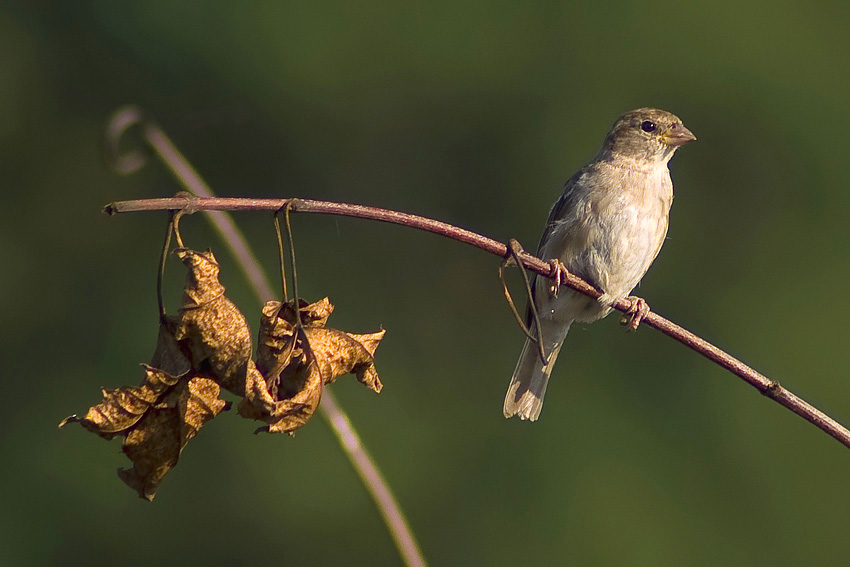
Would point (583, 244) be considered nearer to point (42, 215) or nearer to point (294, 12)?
point (294, 12)

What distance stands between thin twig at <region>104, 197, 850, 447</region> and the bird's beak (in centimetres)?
199

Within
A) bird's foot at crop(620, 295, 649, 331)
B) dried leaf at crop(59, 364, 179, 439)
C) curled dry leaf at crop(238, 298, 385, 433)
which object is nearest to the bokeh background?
bird's foot at crop(620, 295, 649, 331)

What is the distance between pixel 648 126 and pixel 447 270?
794cm

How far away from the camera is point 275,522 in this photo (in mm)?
11094

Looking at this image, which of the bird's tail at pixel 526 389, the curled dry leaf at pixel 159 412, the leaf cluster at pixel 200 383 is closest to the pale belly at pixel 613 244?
the bird's tail at pixel 526 389

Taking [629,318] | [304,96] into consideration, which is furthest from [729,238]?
[629,318]

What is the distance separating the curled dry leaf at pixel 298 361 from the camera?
2.30 metres

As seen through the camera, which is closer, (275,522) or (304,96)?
(275,522)

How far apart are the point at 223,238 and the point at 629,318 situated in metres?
1.90

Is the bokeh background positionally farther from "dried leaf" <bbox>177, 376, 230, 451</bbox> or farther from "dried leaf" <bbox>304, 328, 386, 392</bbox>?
"dried leaf" <bbox>177, 376, 230, 451</bbox>

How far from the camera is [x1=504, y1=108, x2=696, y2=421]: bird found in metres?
4.54

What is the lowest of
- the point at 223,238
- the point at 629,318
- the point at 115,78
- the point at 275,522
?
the point at 275,522

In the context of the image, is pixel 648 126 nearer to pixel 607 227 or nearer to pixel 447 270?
pixel 607 227

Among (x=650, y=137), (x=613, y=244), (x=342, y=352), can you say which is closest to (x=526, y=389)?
(x=613, y=244)
